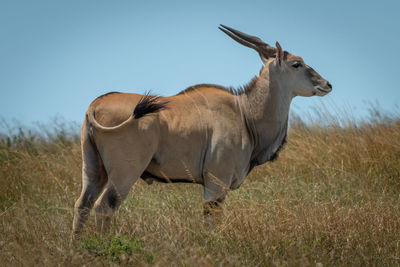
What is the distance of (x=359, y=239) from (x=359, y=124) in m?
5.75

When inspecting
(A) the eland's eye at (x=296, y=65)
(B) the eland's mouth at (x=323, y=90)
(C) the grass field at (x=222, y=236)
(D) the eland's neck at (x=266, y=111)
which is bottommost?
(C) the grass field at (x=222, y=236)

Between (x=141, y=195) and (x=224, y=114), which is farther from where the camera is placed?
(x=141, y=195)

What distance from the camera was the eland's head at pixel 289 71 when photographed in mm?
6055

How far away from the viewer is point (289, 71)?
6074 millimetres

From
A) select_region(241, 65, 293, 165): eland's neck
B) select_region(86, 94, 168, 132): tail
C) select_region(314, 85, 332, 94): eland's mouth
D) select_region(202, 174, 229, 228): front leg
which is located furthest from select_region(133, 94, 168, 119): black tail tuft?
select_region(314, 85, 332, 94): eland's mouth

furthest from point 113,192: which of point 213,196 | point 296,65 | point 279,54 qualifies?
point 296,65

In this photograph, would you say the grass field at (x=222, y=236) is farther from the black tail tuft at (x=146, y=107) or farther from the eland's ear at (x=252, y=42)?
the eland's ear at (x=252, y=42)

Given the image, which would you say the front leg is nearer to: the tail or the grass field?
the grass field

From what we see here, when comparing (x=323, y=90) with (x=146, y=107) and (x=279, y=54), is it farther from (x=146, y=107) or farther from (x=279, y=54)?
(x=146, y=107)

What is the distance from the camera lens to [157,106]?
16.3ft

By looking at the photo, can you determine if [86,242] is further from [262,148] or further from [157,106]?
[262,148]

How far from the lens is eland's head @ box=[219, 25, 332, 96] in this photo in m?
6.05

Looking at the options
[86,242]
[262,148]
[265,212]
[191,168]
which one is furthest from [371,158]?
[86,242]

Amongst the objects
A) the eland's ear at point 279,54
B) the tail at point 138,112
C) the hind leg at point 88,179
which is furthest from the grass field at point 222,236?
the eland's ear at point 279,54
